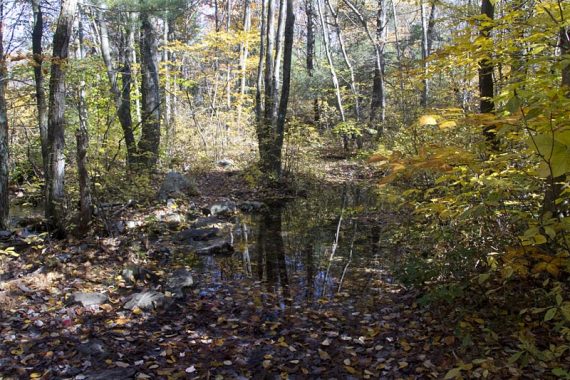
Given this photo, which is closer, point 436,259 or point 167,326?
point 167,326

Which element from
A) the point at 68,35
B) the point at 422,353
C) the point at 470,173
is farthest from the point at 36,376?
the point at 68,35

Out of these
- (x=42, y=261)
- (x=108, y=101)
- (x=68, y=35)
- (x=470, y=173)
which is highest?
(x=68, y=35)

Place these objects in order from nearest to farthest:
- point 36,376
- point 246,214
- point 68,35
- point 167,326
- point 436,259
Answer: point 36,376 → point 167,326 → point 436,259 → point 68,35 → point 246,214

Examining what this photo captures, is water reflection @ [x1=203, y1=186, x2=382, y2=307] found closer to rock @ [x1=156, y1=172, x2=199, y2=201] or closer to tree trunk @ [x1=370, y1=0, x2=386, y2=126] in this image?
rock @ [x1=156, y1=172, x2=199, y2=201]

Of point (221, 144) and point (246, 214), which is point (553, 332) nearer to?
point (246, 214)

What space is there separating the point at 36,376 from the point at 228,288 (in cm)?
278

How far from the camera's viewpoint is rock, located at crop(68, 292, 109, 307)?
512 cm

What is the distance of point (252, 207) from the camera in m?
11.7

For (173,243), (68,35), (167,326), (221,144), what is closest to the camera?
(167,326)

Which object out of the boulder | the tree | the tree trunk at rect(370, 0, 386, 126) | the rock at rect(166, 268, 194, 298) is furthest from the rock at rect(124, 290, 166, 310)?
the tree trunk at rect(370, 0, 386, 126)

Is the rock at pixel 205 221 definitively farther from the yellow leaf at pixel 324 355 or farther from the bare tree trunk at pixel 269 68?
the yellow leaf at pixel 324 355

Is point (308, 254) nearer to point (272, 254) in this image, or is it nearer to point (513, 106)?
point (272, 254)

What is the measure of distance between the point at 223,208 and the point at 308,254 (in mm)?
3943

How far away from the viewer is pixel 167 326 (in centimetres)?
486
